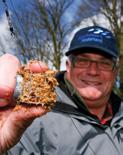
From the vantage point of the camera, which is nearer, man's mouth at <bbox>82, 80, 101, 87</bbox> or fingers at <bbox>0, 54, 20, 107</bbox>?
fingers at <bbox>0, 54, 20, 107</bbox>

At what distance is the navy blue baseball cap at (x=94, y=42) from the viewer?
10.4 ft

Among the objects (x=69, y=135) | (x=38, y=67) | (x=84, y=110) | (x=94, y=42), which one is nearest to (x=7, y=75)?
(x=38, y=67)

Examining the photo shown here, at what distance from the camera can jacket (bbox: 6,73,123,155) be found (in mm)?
2816

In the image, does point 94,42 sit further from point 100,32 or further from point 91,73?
point 91,73

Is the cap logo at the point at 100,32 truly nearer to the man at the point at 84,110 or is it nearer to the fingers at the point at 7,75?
the man at the point at 84,110

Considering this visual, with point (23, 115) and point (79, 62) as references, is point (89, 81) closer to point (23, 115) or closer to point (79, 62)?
point (79, 62)

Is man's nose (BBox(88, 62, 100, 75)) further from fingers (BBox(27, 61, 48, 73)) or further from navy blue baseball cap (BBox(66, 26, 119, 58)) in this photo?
fingers (BBox(27, 61, 48, 73))

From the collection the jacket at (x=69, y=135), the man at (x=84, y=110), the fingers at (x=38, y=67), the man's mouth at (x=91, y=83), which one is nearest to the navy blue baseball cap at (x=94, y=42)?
the man at (x=84, y=110)

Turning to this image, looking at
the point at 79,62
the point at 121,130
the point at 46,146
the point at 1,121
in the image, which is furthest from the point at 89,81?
the point at 1,121

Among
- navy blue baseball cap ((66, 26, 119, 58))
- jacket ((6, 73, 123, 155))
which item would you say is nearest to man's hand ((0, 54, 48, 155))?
jacket ((6, 73, 123, 155))

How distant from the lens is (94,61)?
323 centimetres

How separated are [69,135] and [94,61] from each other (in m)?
0.62

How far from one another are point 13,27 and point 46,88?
10.3 inches

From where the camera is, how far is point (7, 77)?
64.0 inches
